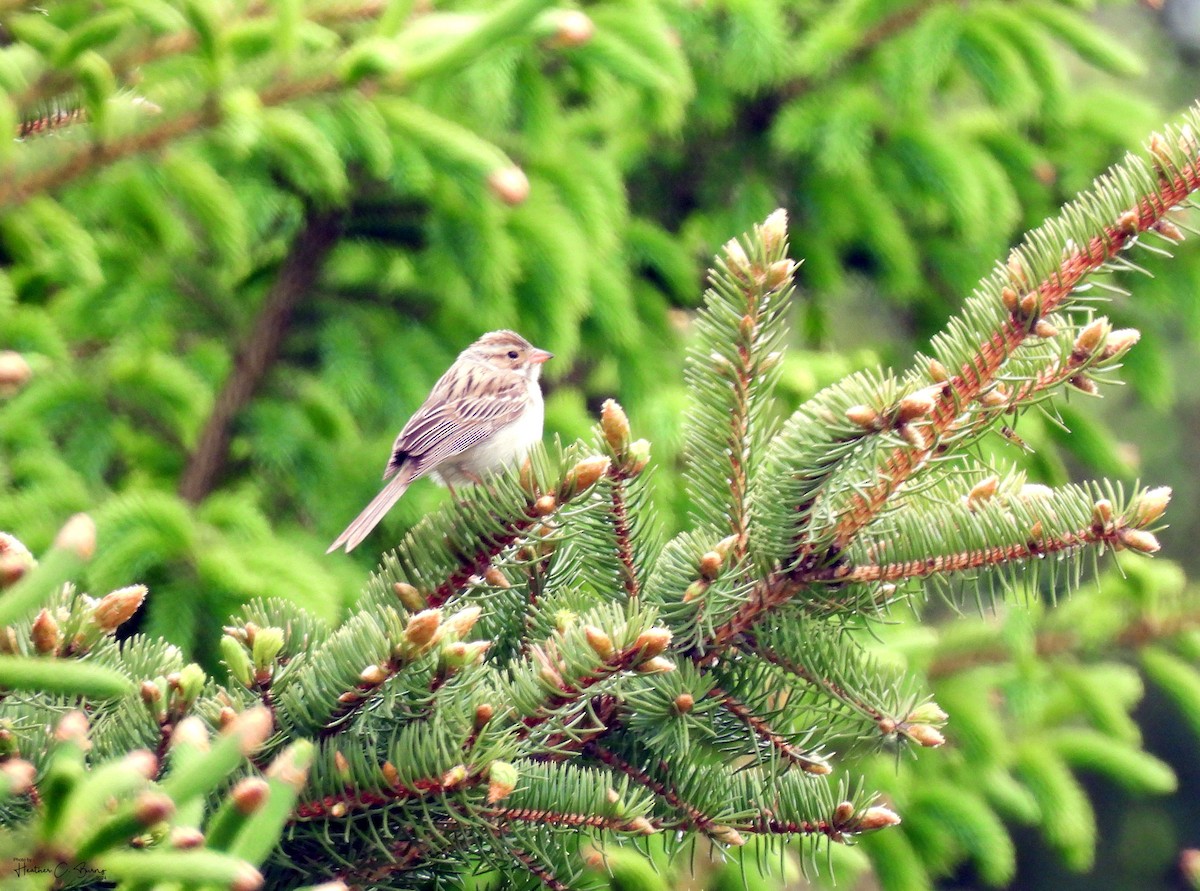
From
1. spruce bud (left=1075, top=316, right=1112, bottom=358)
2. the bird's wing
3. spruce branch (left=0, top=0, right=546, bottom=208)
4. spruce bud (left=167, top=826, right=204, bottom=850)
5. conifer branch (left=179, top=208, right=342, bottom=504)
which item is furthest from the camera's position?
conifer branch (left=179, top=208, right=342, bottom=504)

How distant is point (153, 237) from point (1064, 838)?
3837 mm

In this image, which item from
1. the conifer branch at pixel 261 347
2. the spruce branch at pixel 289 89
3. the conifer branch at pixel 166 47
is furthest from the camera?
the conifer branch at pixel 261 347

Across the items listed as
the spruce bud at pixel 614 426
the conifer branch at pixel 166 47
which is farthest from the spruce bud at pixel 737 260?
the conifer branch at pixel 166 47

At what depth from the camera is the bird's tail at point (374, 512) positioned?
2.94m

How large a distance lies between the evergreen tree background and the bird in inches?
4.6

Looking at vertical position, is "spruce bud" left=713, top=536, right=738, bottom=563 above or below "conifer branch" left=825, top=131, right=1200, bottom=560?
below

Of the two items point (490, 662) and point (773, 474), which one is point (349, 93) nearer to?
point (490, 662)

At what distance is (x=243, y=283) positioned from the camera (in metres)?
4.23

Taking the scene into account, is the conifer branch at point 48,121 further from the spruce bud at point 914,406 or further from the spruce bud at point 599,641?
the spruce bud at point 914,406

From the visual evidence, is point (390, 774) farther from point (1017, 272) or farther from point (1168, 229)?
point (1168, 229)

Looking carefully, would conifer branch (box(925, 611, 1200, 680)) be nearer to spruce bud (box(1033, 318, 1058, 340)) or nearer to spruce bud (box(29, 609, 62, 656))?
spruce bud (box(1033, 318, 1058, 340))

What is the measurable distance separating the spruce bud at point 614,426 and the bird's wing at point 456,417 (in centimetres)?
200

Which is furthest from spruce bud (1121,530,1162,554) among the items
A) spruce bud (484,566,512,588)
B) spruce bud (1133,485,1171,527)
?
spruce bud (484,566,512,588)

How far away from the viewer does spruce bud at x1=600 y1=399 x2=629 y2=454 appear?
1.42 metres
